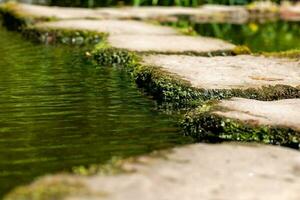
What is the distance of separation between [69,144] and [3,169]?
49 cm

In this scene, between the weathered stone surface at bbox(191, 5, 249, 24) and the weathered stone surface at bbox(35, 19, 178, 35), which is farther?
the weathered stone surface at bbox(191, 5, 249, 24)

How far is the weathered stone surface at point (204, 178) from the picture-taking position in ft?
7.95

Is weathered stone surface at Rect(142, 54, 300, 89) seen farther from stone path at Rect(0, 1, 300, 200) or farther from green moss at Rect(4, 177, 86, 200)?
green moss at Rect(4, 177, 86, 200)

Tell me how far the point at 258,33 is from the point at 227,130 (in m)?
7.86

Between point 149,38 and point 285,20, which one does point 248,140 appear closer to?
point 149,38

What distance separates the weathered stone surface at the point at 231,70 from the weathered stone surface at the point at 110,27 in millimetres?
2547

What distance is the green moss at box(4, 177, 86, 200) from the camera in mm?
2371

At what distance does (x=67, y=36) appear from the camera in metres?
8.41

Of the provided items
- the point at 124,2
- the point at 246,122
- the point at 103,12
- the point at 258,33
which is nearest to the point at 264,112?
the point at 246,122

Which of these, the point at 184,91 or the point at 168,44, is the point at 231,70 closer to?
the point at 184,91

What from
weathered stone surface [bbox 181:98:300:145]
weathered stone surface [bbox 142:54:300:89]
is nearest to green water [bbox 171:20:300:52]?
weathered stone surface [bbox 142:54:300:89]

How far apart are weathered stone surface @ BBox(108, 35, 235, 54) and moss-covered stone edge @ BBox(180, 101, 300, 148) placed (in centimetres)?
278

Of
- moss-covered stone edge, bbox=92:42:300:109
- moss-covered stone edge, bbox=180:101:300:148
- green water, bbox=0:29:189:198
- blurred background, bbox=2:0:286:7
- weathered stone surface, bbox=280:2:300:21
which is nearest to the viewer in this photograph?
green water, bbox=0:29:189:198

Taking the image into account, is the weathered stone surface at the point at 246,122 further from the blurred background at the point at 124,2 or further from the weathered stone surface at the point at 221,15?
the blurred background at the point at 124,2
